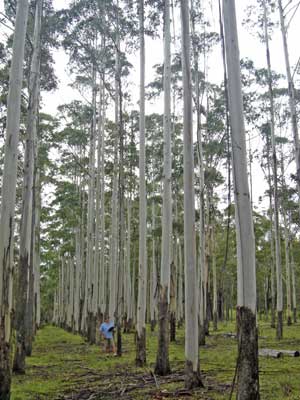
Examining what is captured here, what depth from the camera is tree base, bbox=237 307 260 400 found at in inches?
178

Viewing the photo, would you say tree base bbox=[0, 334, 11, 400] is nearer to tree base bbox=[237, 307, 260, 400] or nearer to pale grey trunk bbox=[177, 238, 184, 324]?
tree base bbox=[237, 307, 260, 400]

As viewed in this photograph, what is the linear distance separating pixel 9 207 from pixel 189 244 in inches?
111

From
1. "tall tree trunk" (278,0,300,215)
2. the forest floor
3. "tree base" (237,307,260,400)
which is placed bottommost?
the forest floor

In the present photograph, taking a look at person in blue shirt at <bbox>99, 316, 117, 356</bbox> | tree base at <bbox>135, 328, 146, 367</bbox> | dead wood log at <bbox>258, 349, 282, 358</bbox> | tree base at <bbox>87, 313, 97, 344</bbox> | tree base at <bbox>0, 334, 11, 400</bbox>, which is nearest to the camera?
tree base at <bbox>0, 334, 11, 400</bbox>

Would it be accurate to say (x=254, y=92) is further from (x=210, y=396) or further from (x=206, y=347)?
(x=210, y=396)

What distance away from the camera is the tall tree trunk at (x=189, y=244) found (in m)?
6.77

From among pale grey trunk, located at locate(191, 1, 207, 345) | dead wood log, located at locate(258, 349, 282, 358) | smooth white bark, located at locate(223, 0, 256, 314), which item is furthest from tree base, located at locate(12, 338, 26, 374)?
pale grey trunk, located at locate(191, 1, 207, 345)

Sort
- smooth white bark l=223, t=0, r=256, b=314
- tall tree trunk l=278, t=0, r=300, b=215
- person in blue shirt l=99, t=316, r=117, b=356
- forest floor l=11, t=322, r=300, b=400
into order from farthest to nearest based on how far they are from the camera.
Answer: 1. person in blue shirt l=99, t=316, r=117, b=356
2. tall tree trunk l=278, t=0, r=300, b=215
3. forest floor l=11, t=322, r=300, b=400
4. smooth white bark l=223, t=0, r=256, b=314

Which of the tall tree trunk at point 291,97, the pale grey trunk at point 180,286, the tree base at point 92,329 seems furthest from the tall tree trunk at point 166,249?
the pale grey trunk at point 180,286

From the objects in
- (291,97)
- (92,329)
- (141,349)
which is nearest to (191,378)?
(141,349)

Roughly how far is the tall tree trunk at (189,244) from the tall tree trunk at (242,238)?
2252 millimetres

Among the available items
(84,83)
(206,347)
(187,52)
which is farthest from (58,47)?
(206,347)

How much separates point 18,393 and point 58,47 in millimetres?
9995

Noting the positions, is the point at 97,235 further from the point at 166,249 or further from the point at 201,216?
the point at 166,249
